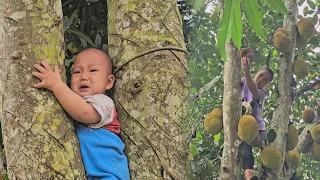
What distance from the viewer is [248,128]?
9.35 feet

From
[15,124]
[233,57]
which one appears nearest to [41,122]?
[15,124]

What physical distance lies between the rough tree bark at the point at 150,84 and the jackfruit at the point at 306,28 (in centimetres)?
235

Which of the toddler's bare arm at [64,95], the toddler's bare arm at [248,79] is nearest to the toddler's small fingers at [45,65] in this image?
the toddler's bare arm at [64,95]

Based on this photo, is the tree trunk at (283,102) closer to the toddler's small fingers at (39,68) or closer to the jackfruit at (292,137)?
the jackfruit at (292,137)

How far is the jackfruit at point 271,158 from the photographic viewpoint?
8.54 ft

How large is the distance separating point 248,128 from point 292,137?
16.7 inches

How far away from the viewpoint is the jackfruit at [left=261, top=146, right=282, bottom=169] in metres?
2.60

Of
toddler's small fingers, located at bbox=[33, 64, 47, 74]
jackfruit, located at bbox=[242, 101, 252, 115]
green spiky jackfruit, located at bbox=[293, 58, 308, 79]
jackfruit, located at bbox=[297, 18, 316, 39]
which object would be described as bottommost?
toddler's small fingers, located at bbox=[33, 64, 47, 74]

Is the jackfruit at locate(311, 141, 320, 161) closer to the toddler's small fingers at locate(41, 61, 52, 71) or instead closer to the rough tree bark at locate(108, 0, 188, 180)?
the rough tree bark at locate(108, 0, 188, 180)

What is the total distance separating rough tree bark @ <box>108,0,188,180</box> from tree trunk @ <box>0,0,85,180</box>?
134 mm

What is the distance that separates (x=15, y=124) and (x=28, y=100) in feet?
0.16

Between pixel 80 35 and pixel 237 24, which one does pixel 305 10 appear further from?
pixel 80 35

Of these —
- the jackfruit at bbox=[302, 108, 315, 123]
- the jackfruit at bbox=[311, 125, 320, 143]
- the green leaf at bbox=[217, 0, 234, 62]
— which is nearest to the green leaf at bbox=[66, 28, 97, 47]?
the green leaf at bbox=[217, 0, 234, 62]

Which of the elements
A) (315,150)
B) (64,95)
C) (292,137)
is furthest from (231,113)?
(64,95)
